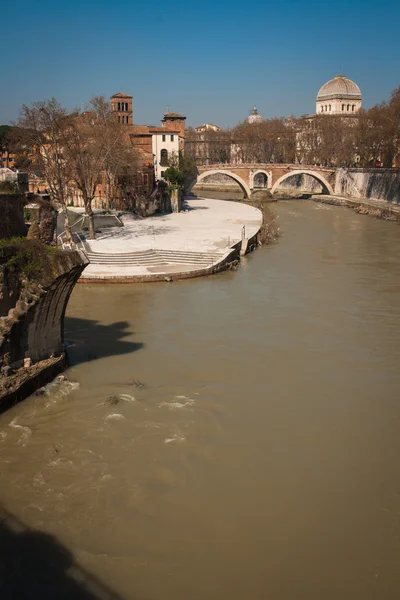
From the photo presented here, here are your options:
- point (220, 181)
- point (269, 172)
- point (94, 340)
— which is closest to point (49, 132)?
point (94, 340)

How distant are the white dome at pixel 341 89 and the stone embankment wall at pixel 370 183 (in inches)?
1354

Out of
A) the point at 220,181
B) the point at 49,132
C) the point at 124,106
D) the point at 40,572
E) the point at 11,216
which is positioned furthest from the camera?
the point at 220,181

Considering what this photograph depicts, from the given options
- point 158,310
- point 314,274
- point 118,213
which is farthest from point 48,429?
point 118,213

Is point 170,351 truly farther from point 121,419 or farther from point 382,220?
point 382,220

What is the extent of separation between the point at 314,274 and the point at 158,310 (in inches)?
290

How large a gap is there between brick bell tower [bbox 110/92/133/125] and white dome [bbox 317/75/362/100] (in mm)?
40630

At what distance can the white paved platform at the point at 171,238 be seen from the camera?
19.4 m

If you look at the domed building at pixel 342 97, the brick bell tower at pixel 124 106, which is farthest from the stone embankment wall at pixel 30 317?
the domed building at pixel 342 97

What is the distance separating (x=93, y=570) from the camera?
588 cm

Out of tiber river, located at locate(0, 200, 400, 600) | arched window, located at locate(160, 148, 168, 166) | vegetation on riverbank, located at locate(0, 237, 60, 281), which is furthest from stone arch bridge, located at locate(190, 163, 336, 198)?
vegetation on riverbank, located at locate(0, 237, 60, 281)

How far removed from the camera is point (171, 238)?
24156 millimetres

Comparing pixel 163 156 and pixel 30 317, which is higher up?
pixel 163 156

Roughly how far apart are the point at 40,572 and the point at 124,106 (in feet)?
159

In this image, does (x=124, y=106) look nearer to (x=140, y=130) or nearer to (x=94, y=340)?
(x=140, y=130)
